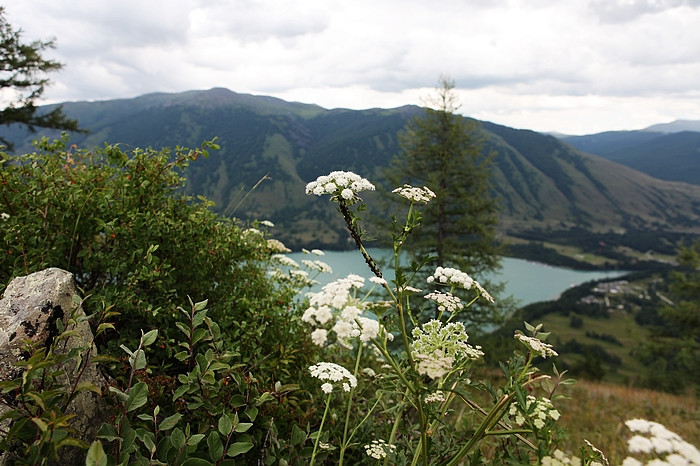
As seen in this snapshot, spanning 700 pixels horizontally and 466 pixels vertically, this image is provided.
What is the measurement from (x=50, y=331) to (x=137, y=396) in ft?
3.58

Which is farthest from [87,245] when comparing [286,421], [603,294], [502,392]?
[603,294]

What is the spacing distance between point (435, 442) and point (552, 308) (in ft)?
435

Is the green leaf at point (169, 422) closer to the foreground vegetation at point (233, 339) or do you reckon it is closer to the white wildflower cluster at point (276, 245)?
the foreground vegetation at point (233, 339)

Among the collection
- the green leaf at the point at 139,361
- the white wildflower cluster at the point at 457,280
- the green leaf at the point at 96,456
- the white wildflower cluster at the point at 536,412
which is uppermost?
the white wildflower cluster at the point at 457,280

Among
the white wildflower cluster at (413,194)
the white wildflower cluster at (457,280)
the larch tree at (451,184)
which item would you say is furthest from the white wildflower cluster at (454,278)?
the larch tree at (451,184)

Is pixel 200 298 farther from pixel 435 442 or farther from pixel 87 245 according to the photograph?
pixel 435 442

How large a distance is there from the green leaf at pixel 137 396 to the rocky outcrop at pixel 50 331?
1.60ft

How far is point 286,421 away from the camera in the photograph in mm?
3197

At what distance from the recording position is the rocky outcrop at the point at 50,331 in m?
2.27

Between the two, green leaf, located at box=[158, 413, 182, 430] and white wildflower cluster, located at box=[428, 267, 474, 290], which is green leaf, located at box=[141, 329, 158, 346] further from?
white wildflower cluster, located at box=[428, 267, 474, 290]

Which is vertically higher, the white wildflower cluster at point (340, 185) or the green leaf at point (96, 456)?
the white wildflower cluster at point (340, 185)

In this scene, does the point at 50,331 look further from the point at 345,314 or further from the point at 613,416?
the point at 613,416

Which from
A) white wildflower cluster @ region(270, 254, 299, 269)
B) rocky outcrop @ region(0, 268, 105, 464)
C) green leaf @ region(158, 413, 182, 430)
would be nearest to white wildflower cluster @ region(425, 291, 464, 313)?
green leaf @ region(158, 413, 182, 430)

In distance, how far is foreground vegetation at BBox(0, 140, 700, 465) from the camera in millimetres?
2037
